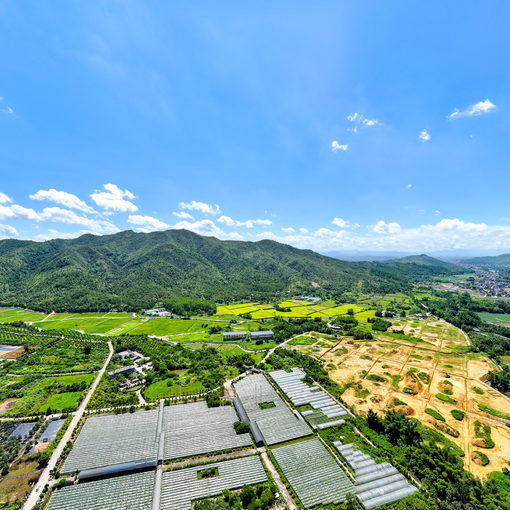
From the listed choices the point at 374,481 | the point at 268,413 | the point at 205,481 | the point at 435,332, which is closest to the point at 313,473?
the point at 374,481

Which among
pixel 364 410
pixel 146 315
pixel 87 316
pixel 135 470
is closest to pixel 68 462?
pixel 135 470

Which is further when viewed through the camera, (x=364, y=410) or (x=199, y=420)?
(x=364, y=410)

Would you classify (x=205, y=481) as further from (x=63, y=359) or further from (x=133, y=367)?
(x=63, y=359)

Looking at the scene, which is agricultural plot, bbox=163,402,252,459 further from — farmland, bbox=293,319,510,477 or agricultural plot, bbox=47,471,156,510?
farmland, bbox=293,319,510,477

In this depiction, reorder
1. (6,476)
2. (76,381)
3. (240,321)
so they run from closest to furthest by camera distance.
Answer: (6,476) < (76,381) < (240,321)

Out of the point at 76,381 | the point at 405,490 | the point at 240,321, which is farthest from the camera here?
the point at 240,321

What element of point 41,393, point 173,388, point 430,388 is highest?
point 41,393

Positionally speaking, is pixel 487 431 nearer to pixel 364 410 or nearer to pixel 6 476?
pixel 364 410
